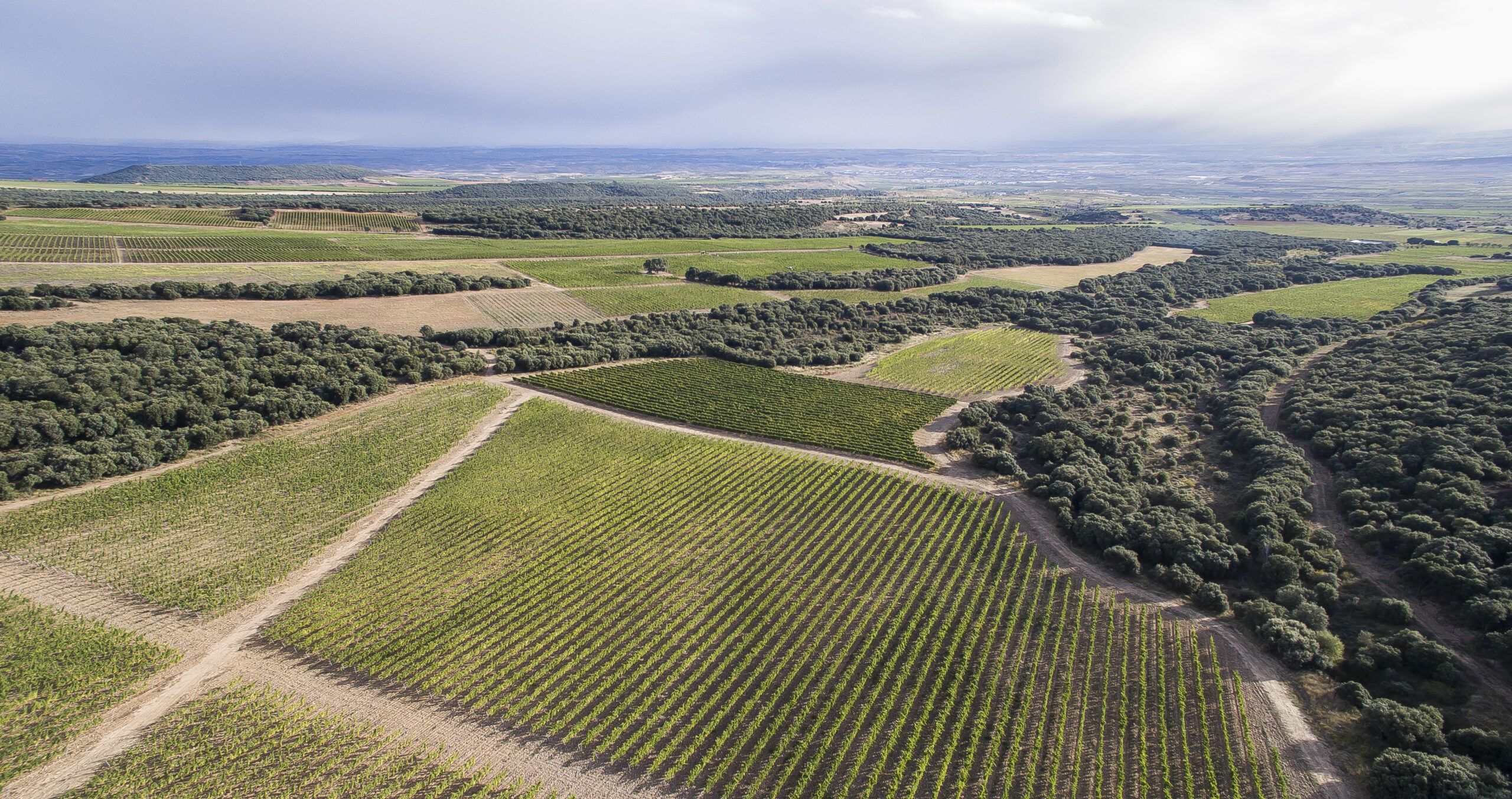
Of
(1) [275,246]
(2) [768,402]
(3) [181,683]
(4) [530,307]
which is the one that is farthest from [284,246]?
(3) [181,683]

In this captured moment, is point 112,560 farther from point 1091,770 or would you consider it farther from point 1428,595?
point 1428,595

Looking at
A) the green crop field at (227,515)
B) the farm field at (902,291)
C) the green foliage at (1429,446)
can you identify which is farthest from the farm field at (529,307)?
the green foliage at (1429,446)

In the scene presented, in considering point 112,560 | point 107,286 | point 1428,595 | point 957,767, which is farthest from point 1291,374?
point 107,286

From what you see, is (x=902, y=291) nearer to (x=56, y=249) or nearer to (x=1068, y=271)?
(x=1068, y=271)

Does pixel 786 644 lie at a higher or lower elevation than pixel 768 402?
lower

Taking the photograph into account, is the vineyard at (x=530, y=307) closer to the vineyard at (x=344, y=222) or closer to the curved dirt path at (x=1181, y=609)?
the curved dirt path at (x=1181, y=609)
